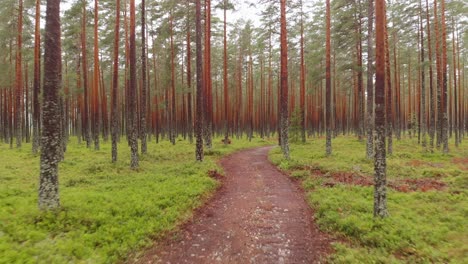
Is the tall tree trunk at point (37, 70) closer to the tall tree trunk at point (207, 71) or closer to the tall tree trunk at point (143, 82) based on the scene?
the tall tree trunk at point (143, 82)

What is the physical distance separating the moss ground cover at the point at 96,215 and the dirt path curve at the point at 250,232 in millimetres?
617

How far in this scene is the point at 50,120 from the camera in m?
6.24

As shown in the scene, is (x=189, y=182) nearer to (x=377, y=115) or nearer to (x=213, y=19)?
(x=377, y=115)

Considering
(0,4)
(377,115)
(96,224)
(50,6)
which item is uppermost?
(0,4)

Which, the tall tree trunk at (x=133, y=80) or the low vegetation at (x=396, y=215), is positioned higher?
the tall tree trunk at (x=133, y=80)

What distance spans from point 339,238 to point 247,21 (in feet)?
89.7

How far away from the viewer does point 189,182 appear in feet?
31.4

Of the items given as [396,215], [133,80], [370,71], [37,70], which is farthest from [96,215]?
[37,70]

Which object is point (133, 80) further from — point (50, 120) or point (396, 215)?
point (396, 215)

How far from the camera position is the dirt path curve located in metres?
5.02

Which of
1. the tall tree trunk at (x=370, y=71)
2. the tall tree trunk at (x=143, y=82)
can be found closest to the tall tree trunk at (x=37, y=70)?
the tall tree trunk at (x=143, y=82)

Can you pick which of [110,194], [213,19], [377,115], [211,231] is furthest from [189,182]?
[213,19]

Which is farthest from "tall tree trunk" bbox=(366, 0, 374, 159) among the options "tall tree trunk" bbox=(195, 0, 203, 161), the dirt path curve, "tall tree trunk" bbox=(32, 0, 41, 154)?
"tall tree trunk" bbox=(32, 0, 41, 154)

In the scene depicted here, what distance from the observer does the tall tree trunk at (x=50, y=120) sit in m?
6.14
